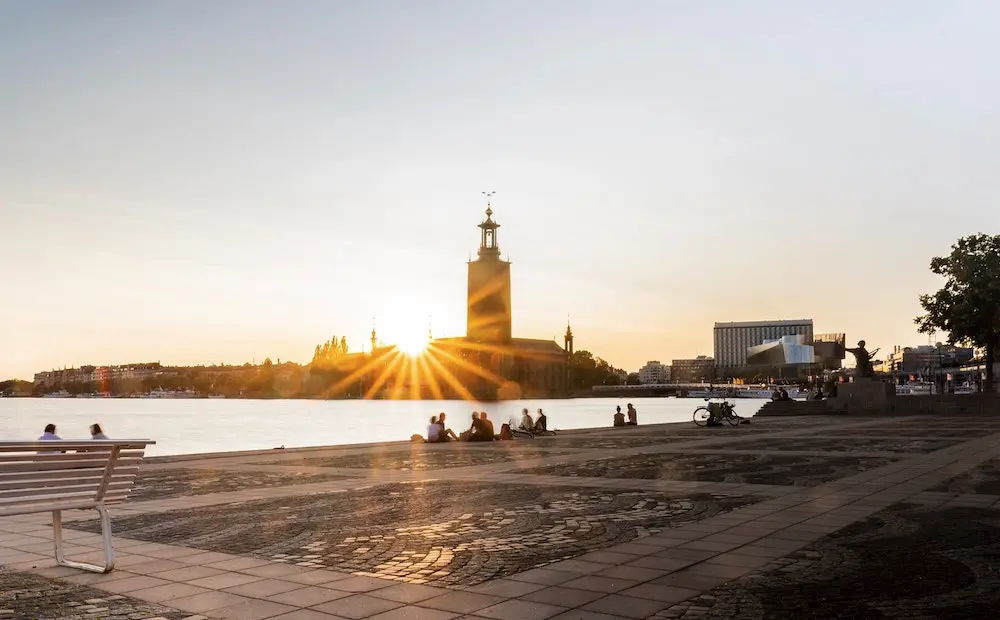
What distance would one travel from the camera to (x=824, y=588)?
7.90m

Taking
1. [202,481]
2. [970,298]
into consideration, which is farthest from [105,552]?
[970,298]

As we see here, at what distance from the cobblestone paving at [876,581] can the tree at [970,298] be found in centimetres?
6155

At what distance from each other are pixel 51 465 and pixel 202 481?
31.6ft

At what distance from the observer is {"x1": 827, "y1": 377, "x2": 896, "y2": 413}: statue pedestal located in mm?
57844

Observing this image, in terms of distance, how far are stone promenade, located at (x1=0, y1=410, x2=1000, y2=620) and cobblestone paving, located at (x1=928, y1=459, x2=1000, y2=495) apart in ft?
0.17

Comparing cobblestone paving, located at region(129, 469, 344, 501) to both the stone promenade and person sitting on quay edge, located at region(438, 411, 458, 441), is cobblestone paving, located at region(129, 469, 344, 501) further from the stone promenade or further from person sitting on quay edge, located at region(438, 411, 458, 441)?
person sitting on quay edge, located at region(438, 411, 458, 441)

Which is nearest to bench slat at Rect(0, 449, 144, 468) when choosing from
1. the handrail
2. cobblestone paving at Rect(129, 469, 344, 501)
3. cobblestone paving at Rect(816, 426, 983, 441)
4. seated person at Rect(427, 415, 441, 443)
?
the handrail

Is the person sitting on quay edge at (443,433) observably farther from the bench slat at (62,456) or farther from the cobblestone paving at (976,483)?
the bench slat at (62,456)

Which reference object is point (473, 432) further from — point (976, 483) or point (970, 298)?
point (970, 298)

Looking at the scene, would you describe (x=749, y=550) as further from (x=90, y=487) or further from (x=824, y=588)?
(x=90, y=487)

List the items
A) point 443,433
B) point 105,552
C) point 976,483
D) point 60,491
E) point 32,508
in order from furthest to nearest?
1. point 443,433
2. point 976,483
3. point 60,491
4. point 105,552
5. point 32,508

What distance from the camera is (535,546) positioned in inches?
395

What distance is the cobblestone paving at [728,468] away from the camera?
1766cm

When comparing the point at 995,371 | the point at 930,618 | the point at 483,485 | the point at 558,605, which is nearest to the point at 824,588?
the point at 930,618
